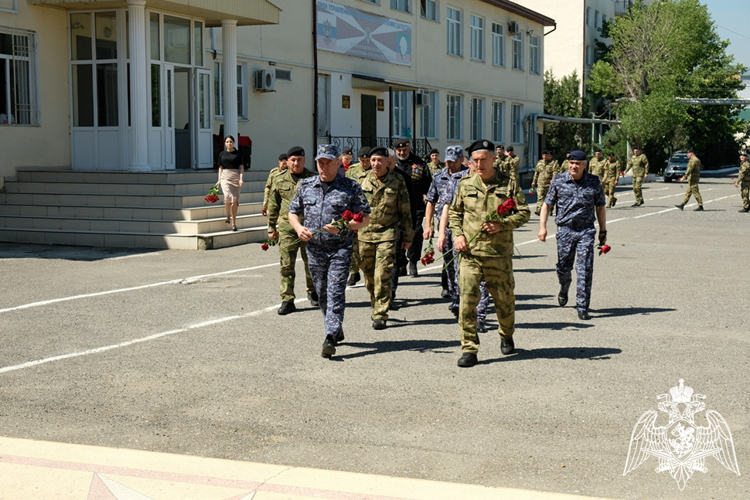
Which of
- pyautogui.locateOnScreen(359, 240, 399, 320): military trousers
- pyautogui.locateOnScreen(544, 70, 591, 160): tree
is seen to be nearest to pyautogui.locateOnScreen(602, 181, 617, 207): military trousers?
pyautogui.locateOnScreen(359, 240, 399, 320): military trousers

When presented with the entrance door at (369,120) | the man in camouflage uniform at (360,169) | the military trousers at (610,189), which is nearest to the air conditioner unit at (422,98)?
the entrance door at (369,120)

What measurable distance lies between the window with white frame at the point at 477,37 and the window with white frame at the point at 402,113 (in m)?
5.99

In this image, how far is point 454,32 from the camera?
38.2 meters

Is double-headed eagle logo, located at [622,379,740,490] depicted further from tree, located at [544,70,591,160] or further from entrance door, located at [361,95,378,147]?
tree, located at [544,70,591,160]

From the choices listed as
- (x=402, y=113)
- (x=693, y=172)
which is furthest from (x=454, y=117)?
(x=693, y=172)

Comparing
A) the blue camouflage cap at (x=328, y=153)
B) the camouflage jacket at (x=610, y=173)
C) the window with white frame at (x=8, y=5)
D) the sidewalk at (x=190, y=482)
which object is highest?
the window with white frame at (x=8, y=5)

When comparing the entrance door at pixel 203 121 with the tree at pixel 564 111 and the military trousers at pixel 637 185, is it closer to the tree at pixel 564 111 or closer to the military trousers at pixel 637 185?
the military trousers at pixel 637 185

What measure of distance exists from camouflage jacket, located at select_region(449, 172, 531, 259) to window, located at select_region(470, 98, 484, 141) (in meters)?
32.2

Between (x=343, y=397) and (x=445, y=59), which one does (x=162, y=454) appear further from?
(x=445, y=59)

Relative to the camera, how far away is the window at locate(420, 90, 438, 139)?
35.9 meters

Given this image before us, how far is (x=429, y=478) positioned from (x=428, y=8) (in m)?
32.6

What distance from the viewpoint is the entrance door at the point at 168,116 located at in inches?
827

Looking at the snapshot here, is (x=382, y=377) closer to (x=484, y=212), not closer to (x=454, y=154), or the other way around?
(x=484, y=212)

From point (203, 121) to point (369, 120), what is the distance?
10.1 metres
